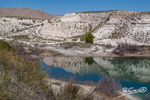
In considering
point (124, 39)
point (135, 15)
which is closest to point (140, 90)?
point (124, 39)

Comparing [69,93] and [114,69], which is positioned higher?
[69,93]

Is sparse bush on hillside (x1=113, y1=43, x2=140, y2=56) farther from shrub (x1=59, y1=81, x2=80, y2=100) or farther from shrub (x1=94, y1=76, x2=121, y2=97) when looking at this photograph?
shrub (x1=59, y1=81, x2=80, y2=100)

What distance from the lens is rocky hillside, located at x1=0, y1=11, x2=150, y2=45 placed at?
2152 inches

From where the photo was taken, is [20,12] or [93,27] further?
[20,12]

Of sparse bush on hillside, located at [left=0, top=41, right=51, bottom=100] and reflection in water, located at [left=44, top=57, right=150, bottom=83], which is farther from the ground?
sparse bush on hillside, located at [left=0, top=41, right=51, bottom=100]

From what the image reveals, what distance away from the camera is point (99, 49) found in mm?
44562

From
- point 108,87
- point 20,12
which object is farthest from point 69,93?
point 20,12

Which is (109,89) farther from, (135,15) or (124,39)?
(135,15)

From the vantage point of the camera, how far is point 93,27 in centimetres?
6800

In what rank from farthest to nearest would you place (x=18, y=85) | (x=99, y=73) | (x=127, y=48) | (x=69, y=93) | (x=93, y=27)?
(x=93, y=27) < (x=127, y=48) < (x=99, y=73) < (x=69, y=93) < (x=18, y=85)

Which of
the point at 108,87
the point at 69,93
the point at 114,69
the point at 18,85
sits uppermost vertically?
the point at 18,85

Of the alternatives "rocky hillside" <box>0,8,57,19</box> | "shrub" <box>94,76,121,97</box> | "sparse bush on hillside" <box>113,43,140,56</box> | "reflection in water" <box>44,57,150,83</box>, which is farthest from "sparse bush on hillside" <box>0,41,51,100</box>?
"rocky hillside" <box>0,8,57,19</box>

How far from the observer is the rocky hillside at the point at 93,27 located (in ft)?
179

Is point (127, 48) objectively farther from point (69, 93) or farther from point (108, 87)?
point (69, 93)
